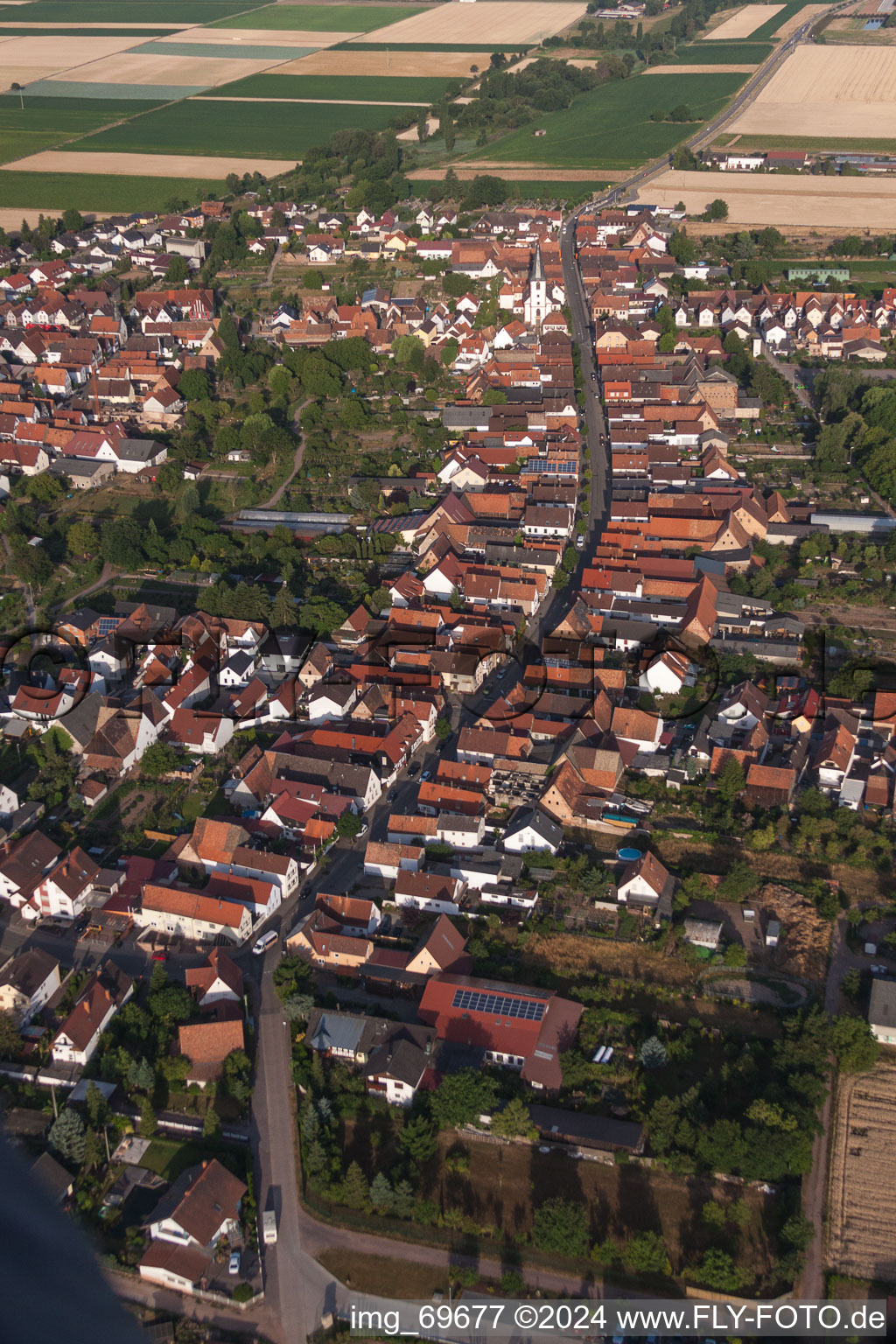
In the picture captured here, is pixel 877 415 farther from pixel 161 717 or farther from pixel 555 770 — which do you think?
pixel 161 717

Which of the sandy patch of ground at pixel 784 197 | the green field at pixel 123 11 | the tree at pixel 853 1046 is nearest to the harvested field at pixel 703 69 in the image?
the sandy patch of ground at pixel 784 197

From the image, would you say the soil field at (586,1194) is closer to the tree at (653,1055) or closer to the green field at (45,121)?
the tree at (653,1055)

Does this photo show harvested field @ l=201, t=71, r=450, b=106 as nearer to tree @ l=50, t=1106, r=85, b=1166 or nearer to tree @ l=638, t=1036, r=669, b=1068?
tree @ l=638, t=1036, r=669, b=1068

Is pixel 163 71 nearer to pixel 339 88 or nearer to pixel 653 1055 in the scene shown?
pixel 339 88

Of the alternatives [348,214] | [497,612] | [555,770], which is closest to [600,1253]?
[555,770]

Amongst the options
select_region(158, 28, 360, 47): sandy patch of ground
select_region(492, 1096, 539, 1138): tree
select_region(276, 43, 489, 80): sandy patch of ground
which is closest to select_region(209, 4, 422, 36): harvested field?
select_region(158, 28, 360, 47): sandy patch of ground

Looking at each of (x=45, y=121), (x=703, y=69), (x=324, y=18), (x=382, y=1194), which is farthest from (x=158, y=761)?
(x=324, y=18)

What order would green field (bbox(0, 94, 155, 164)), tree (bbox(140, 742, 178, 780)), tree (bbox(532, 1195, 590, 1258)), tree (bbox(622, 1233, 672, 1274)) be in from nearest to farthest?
tree (bbox(622, 1233, 672, 1274)), tree (bbox(532, 1195, 590, 1258)), tree (bbox(140, 742, 178, 780)), green field (bbox(0, 94, 155, 164))
